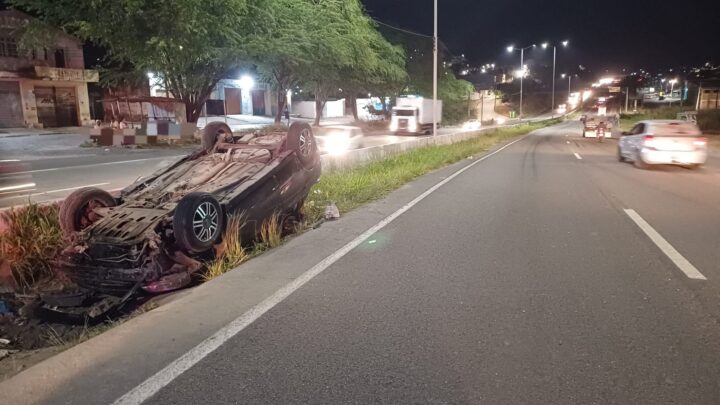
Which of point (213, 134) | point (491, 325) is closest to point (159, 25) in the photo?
point (213, 134)

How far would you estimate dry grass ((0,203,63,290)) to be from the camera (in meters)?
6.49

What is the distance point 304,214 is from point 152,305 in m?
3.90

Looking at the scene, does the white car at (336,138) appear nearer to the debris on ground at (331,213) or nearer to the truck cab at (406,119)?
the debris on ground at (331,213)

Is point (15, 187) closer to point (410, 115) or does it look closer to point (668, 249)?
point (668, 249)

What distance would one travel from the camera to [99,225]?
20.4 feet

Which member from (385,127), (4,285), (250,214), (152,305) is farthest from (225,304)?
(385,127)

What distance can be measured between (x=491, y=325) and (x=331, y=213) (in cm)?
493

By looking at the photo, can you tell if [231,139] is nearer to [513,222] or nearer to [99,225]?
[99,225]

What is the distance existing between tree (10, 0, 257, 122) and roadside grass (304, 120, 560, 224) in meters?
10.3

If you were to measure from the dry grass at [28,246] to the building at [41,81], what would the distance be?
1132 inches

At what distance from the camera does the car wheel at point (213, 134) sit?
886cm

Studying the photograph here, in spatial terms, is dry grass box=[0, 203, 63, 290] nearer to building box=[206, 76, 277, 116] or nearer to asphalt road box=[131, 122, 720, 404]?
asphalt road box=[131, 122, 720, 404]

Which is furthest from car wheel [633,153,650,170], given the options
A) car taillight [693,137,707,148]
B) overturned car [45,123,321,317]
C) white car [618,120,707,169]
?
overturned car [45,123,321,317]

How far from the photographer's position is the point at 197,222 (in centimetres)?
597
